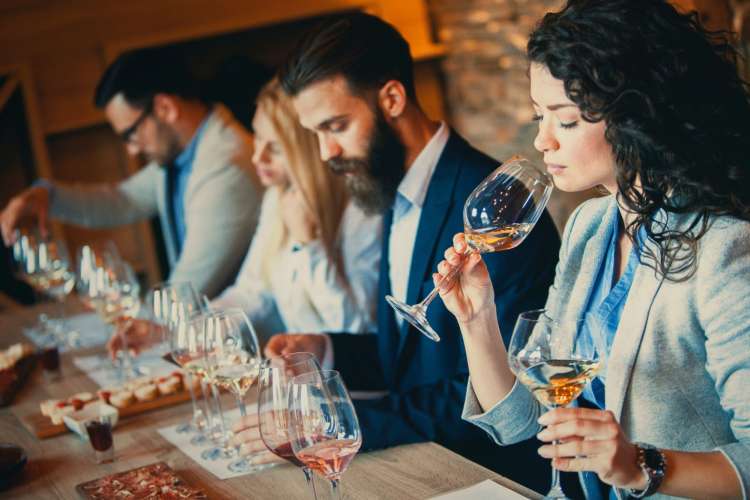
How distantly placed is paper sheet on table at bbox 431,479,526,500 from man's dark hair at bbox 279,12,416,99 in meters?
1.16

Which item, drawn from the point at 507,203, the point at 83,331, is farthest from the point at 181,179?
the point at 507,203

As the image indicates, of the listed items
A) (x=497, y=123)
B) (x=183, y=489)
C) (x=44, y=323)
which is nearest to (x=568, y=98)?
(x=183, y=489)

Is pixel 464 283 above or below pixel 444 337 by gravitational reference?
above

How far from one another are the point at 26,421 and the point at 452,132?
1.18 meters

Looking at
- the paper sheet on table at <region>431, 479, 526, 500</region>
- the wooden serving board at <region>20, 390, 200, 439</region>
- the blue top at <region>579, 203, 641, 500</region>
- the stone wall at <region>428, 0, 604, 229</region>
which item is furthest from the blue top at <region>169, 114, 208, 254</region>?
the paper sheet on table at <region>431, 479, 526, 500</region>

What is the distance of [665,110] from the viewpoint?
1.45 metres

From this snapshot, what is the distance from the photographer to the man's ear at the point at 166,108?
3.70 meters

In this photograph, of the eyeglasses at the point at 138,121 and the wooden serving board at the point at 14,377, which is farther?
the eyeglasses at the point at 138,121

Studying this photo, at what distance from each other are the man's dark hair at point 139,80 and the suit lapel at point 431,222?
1.84 m

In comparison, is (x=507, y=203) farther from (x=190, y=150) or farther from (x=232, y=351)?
(x=190, y=150)

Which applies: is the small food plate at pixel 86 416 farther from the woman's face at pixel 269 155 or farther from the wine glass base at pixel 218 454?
the woman's face at pixel 269 155

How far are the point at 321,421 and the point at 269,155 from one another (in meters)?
1.79

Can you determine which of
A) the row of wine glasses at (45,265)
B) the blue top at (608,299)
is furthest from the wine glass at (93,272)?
the blue top at (608,299)

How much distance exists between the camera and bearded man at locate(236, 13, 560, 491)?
6.73 feet
